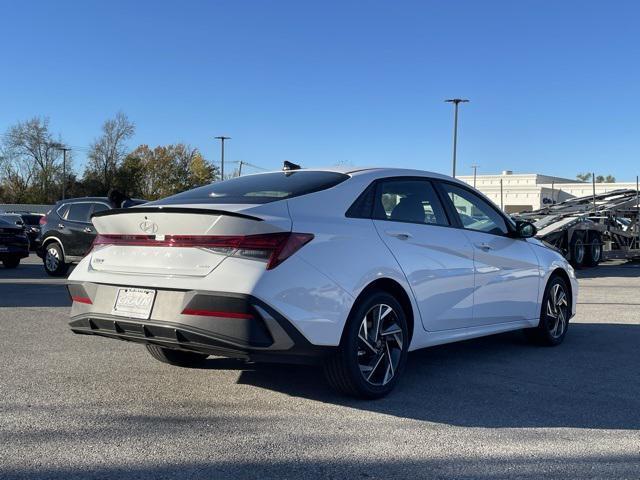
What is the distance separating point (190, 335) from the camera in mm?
4168

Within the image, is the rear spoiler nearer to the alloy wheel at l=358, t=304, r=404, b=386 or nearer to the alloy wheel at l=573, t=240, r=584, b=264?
the alloy wheel at l=358, t=304, r=404, b=386

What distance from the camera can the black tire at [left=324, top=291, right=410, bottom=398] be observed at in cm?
444

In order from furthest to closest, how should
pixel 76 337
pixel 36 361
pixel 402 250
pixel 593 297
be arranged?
1. pixel 593 297
2. pixel 76 337
3. pixel 36 361
4. pixel 402 250

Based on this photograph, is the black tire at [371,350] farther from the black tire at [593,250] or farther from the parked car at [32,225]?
the parked car at [32,225]

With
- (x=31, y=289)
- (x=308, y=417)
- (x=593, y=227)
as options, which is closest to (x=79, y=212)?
(x=31, y=289)

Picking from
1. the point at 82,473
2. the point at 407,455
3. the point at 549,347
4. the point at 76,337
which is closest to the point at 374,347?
the point at 407,455

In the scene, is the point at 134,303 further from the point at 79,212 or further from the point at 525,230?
the point at 79,212

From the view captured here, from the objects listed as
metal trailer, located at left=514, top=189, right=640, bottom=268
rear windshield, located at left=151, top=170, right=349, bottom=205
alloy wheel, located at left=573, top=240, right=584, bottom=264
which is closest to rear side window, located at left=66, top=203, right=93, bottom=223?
rear windshield, located at left=151, top=170, right=349, bottom=205

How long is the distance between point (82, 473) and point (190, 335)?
1.09 metres

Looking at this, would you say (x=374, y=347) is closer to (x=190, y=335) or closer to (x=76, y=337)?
(x=190, y=335)

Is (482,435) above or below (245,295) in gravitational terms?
below

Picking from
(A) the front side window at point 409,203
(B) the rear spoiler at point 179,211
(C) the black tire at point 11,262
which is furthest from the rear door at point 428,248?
(C) the black tire at point 11,262

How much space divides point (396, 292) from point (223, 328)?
1453 millimetres

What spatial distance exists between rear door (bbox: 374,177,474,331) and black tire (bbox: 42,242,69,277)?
1096 centimetres
